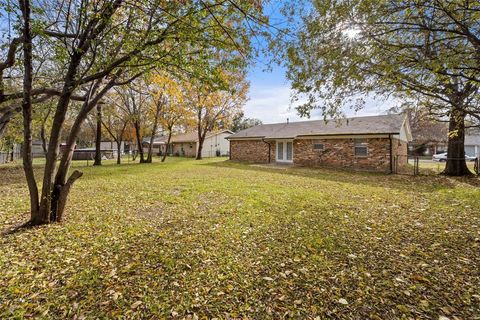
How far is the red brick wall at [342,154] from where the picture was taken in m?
12.9

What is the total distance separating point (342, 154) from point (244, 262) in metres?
13.2

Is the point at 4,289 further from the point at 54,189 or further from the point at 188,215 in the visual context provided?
the point at 188,215

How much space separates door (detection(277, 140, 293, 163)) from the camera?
1780 centimetres

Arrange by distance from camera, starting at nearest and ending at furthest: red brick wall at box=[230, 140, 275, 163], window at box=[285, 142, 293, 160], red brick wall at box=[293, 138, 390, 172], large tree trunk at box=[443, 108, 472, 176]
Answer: large tree trunk at box=[443, 108, 472, 176] < red brick wall at box=[293, 138, 390, 172] < window at box=[285, 142, 293, 160] < red brick wall at box=[230, 140, 275, 163]

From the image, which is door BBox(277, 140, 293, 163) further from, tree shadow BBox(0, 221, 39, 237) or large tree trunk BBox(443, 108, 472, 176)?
tree shadow BBox(0, 221, 39, 237)

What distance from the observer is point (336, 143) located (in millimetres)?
14656

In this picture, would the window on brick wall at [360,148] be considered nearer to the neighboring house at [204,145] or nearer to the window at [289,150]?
the window at [289,150]

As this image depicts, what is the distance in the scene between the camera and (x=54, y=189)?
429cm

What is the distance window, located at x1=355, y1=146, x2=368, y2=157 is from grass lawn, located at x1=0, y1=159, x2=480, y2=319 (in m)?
8.19

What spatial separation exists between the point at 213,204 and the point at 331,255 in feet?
10.8

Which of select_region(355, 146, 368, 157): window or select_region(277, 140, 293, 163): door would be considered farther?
select_region(277, 140, 293, 163): door

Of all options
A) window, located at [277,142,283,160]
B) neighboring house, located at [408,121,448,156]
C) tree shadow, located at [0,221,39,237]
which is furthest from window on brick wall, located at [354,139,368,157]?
neighboring house, located at [408,121,448,156]

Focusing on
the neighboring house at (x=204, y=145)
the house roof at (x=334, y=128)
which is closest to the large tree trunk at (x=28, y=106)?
the house roof at (x=334, y=128)

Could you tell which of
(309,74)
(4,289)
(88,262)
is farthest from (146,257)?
(309,74)
